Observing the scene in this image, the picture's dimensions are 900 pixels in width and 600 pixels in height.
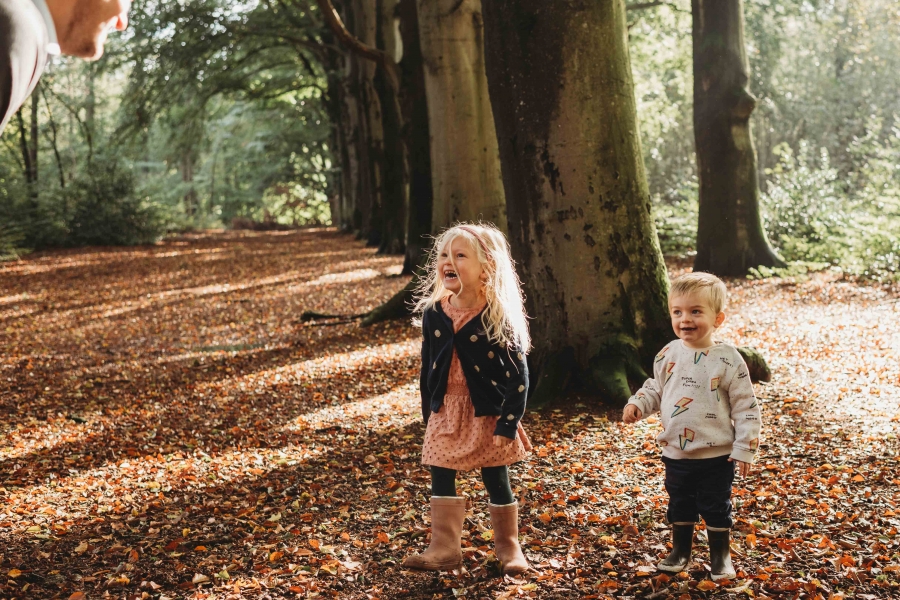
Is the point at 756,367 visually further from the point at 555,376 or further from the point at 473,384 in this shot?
the point at 473,384

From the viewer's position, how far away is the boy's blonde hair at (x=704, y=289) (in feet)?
10.6

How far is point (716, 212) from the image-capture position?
13.0m

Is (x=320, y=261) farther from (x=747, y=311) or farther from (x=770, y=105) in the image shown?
(x=770, y=105)

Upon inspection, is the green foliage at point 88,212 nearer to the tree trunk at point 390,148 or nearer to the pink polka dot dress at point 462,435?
the tree trunk at point 390,148

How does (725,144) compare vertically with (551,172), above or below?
above

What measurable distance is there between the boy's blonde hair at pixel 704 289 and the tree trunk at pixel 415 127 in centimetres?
905

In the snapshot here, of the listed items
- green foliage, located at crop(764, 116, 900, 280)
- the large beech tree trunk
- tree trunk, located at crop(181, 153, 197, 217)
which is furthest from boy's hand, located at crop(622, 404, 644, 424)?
tree trunk, located at crop(181, 153, 197, 217)

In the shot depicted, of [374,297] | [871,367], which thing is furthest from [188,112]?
[871,367]

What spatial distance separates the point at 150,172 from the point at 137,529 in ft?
156

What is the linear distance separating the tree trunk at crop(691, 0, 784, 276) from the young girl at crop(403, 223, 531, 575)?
404 inches

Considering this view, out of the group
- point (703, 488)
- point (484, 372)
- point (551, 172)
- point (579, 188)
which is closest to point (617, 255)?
point (579, 188)

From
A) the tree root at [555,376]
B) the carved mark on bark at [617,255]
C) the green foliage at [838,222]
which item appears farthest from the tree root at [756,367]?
the green foliage at [838,222]

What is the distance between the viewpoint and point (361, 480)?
4902mm

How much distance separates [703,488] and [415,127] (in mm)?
10225
